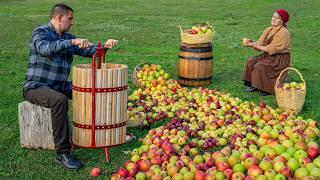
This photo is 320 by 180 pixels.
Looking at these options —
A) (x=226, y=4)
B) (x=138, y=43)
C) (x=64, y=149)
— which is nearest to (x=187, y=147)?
(x=64, y=149)

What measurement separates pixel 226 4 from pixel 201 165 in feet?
91.1

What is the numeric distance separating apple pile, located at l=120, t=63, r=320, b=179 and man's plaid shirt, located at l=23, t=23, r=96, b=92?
1470 mm

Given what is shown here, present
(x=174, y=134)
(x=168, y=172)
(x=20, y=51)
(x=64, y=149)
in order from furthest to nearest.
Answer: (x=20, y=51), (x=174, y=134), (x=64, y=149), (x=168, y=172)

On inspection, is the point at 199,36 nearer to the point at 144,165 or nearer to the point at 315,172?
the point at 144,165

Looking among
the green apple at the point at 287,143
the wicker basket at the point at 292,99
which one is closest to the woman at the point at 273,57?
the wicker basket at the point at 292,99

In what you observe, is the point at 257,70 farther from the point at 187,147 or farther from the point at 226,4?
the point at 226,4

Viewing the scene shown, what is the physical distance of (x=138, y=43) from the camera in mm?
17469

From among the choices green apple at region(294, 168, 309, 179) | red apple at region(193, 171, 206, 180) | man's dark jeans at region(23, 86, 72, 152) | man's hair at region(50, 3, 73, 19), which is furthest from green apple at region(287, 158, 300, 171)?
man's hair at region(50, 3, 73, 19)

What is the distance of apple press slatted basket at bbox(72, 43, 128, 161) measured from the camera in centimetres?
630

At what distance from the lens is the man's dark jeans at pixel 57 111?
21.0 ft

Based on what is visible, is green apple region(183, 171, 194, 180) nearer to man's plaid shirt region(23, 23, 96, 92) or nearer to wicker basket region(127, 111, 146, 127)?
man's plaid shirt region(23, 23, 96, 92)

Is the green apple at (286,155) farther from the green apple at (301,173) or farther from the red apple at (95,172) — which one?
the red apple at (95,172)

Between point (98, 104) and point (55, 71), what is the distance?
2.88 ft

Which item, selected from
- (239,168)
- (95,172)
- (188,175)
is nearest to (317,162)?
(239,168)
